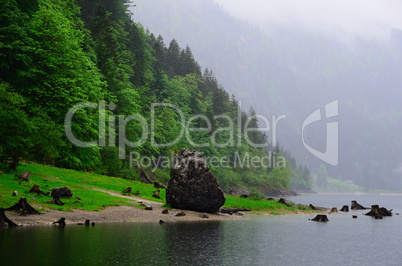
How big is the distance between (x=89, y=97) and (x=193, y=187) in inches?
1039

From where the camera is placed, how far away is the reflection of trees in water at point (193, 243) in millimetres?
16656

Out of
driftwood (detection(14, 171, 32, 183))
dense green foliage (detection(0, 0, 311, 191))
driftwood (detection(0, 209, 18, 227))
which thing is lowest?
driftwood (detection(0, 209, 18, 227))

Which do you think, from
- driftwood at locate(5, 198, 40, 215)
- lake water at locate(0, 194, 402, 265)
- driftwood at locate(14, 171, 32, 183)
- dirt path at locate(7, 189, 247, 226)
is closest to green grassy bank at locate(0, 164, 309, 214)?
driftwood at locate(14, 171, 32, 183)

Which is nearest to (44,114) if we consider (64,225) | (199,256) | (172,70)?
(64,225)

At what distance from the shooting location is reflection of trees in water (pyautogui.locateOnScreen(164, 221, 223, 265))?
16656 millimetres

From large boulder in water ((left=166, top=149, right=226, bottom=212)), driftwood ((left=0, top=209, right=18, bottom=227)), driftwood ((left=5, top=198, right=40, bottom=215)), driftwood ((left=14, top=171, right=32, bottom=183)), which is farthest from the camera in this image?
large boulder in water ((left=166, top=149, right=226, bottom=212))

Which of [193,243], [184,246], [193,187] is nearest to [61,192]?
[193,187]

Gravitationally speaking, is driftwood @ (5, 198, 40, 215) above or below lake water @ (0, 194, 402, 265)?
above

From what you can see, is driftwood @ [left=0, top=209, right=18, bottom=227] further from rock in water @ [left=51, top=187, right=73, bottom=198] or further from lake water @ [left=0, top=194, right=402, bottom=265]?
rock in water @ [left=51, top=187, right=73, bottom=198]

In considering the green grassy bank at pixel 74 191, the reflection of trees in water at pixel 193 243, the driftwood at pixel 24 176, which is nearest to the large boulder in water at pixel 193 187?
the green grassy bank at pixel 74 191

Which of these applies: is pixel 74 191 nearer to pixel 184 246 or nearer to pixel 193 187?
pixel 193 187

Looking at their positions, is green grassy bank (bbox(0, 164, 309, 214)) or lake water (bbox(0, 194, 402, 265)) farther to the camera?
green grassy bank (bbox(0, 164, 309, 214))

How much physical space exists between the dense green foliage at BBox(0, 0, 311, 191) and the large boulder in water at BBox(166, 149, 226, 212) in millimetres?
14470

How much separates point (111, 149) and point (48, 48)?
18681 millimetres
